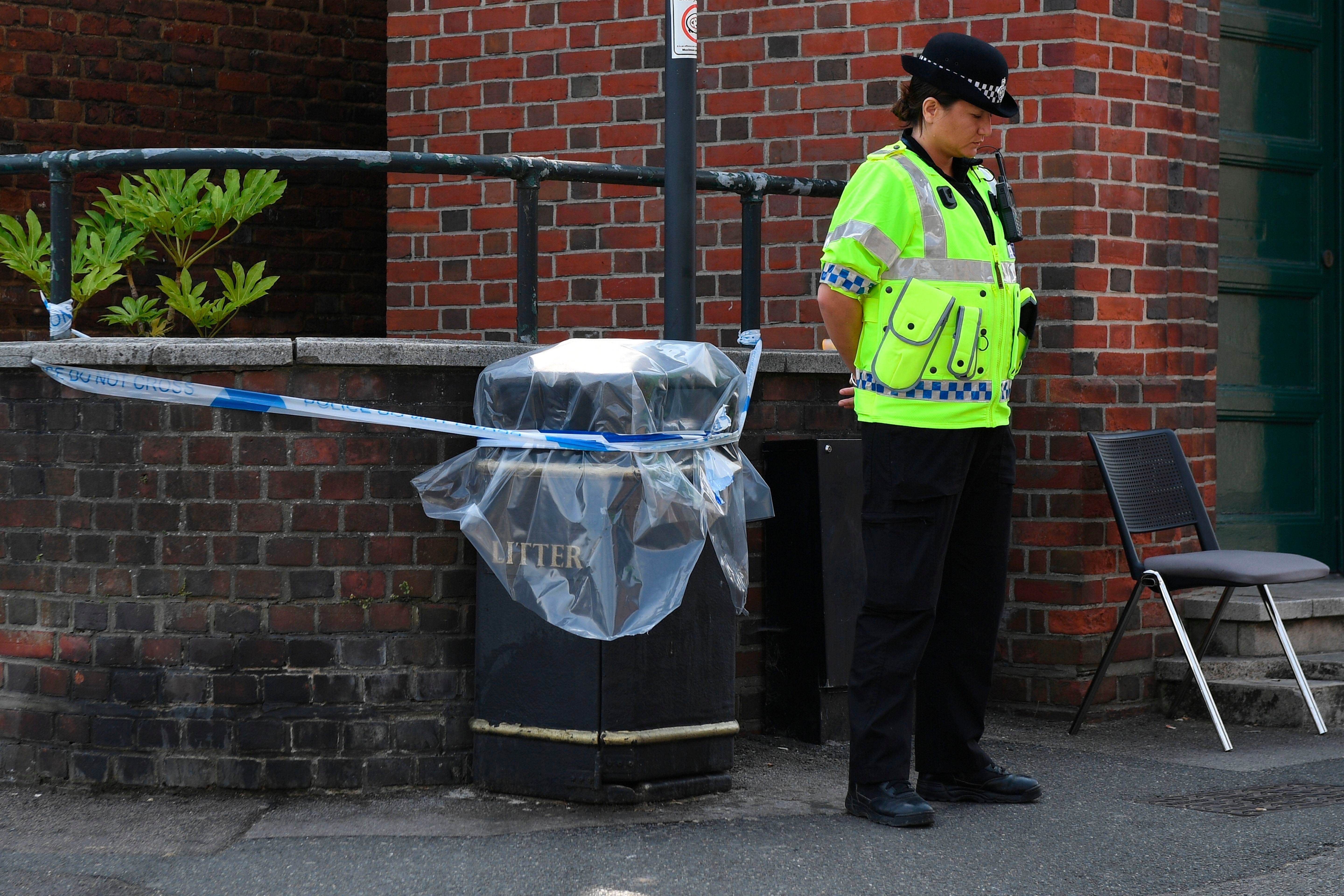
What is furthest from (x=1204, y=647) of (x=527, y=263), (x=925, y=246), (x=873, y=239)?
(x=527, y=263)

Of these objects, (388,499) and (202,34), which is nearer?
(388,499)

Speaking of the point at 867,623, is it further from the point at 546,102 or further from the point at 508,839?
the point at 546,102

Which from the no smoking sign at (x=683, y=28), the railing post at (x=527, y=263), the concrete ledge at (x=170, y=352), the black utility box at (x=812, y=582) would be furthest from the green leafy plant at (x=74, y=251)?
the black utility box at (x=812, y=582)

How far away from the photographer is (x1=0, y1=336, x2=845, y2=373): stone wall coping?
469 cm

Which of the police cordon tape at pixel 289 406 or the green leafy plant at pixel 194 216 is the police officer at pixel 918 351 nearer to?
the police cordon tape at pixel 289 406

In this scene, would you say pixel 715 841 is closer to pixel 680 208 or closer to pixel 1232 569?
pixel 680 208

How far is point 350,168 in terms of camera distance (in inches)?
191

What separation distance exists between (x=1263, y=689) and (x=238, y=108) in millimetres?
5392

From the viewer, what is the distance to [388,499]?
477 cm

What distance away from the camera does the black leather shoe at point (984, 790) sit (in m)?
4.62

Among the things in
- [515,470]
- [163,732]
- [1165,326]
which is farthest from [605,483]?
[1165,326]

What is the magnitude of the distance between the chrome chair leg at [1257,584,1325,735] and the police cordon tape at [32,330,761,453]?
212 centimetres

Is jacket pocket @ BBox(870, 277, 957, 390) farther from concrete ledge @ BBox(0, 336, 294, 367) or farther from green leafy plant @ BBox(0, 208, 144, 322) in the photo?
green leafy plant @ BBox(0, 208, 144, 322)

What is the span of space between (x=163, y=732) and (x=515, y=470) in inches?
54.8
